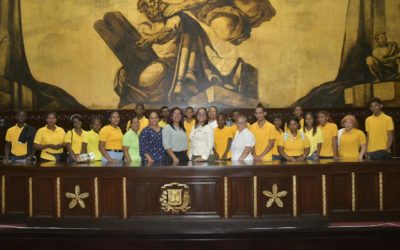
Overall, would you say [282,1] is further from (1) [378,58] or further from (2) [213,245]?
(2) [213,245]

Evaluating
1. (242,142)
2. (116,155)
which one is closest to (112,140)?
(116,155)

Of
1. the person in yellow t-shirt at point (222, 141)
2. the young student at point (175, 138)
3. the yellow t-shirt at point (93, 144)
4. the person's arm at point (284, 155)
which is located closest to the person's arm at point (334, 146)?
the person's arm at point (284, 155)

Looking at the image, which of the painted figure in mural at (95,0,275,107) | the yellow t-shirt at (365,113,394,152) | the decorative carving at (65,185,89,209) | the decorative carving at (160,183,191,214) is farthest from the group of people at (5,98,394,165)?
the painted figure in mural at (95,0,275,107)

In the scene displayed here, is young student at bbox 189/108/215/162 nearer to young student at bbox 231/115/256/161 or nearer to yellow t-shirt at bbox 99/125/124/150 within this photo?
young student at bbox 231/115/256/161

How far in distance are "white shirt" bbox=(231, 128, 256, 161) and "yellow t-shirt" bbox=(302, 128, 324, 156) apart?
1481mm

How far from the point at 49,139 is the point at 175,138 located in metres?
2.48

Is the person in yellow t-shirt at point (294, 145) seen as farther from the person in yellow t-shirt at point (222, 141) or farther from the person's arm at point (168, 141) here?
the person's arm at point (168, 141)

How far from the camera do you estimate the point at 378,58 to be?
12.3 metres

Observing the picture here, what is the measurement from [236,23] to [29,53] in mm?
6168

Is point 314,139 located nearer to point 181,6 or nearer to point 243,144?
point 243,144

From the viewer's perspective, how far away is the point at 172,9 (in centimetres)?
1245

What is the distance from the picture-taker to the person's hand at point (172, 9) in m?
12.4

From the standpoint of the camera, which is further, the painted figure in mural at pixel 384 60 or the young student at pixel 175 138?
the painted figure in mural at pixel 384 60

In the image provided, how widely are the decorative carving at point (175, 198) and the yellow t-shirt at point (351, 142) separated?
3216 mm
